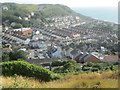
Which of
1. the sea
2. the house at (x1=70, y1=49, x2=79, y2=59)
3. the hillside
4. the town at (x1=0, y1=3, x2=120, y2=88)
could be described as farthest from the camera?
the sea

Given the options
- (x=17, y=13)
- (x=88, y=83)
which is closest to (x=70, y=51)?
(x=88, y=83)

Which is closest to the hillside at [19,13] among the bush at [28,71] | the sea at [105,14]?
the sea at [105,14]

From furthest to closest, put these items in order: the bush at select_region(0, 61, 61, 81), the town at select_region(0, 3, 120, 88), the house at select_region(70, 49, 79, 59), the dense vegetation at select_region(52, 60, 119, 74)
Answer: the house at select_region(70, 49, 79, 59)
the dense vegetation at select_region(52, 60, 119, 74)
the bush at select_region(0, 61, 61, 81)
the town at select_region(0, 3, 120, 88)

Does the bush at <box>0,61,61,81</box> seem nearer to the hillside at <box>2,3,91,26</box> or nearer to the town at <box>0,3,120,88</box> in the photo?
the town at <box>0,3,120,88</box>

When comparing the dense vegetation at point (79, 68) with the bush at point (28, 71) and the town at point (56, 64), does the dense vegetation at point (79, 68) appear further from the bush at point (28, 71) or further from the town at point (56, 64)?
the bush at point (28, 71)

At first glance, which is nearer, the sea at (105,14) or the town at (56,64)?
the town at (56,64)

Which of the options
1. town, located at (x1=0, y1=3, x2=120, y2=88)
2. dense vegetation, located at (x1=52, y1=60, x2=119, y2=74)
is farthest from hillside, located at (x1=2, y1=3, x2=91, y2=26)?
dense vegetation, located at (x1=52, y1=60, x2=119, y2=74)

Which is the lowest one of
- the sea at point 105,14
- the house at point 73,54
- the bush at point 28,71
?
the sea at point 105,14

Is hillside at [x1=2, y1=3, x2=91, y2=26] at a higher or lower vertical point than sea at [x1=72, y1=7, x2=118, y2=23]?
higher

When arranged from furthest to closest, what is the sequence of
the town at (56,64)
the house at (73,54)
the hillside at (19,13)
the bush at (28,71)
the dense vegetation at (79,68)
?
the hillside at (19,13), the house at (73,54), the dense vegetation at (79,68), the bush at (28,71), the town at (56,64)
